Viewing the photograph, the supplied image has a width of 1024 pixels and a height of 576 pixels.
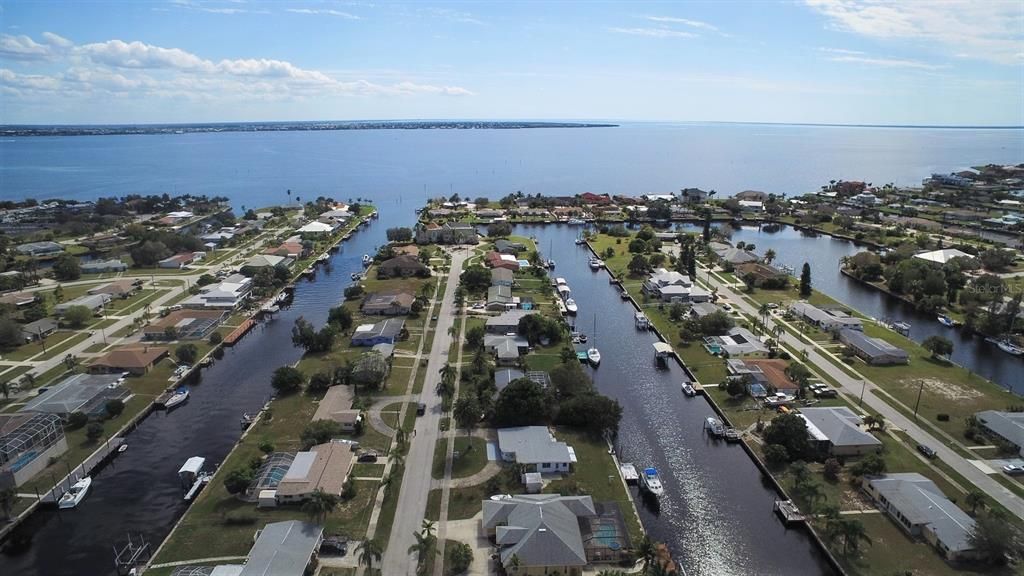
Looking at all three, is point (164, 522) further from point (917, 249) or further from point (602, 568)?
point (917, 249)

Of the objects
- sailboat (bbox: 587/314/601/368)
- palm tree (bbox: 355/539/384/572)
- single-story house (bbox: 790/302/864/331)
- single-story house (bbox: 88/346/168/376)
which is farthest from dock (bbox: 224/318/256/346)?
single-story house (bbox: 790/302/864/331)

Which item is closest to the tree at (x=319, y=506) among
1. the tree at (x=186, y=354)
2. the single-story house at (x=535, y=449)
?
the single-story house at (x=535, y=449)

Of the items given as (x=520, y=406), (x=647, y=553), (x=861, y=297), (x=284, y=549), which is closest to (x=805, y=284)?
(x=861, y=297)

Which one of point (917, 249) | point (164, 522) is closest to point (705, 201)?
point (917, 249)

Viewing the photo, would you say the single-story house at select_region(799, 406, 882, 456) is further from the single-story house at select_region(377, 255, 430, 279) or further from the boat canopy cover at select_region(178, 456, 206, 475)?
the single-story house at select_region(377, 255, 430, 279)

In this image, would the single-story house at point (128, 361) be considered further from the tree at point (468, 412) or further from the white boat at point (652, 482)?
the white boat at point (652, 482)
